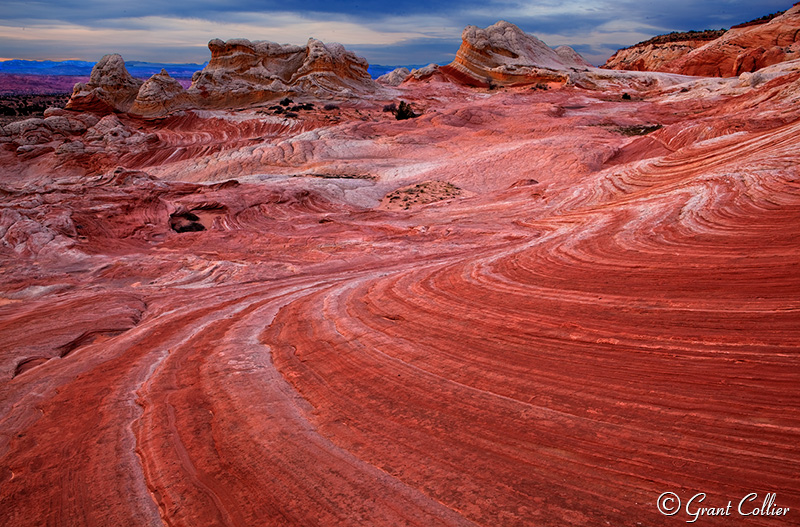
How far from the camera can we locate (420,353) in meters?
4.72

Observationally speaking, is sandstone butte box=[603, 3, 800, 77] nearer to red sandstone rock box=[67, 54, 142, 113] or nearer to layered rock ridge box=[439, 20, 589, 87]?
layered rock ridge box=[439, 20, 589, 87]

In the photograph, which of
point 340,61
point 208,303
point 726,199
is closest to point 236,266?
point 208,303

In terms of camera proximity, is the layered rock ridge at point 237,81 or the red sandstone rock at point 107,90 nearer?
the red sandstone rock at point 107,90

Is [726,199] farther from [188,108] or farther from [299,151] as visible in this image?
[188,108]

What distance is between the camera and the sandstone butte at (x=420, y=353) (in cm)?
286

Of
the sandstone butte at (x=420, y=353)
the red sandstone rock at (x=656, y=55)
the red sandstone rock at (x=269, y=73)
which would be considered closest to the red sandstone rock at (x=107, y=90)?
the red sandstone rock at (x=269, y=73)

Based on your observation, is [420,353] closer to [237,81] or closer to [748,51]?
[237,81]

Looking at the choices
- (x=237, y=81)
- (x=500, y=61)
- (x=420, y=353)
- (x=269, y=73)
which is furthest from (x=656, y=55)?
(x=420, y=353)

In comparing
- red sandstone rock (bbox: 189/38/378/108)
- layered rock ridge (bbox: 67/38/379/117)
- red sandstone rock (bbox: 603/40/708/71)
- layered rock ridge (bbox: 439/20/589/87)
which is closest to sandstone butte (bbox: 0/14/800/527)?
layered rock ridge (bbox: 67/38/379/117)

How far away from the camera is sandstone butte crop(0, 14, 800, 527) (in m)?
2.86

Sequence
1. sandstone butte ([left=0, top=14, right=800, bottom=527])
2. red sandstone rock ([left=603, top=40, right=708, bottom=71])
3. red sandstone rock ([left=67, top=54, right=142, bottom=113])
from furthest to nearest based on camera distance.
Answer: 1. red sandstone rock ([left=603, top=40, right=708, bottom=71])
2. red sandstone rock ([left=67, top=54, right=142, bottom=113])
3. sandstone butte ([left=0, top=14, right=800, bottom=527])

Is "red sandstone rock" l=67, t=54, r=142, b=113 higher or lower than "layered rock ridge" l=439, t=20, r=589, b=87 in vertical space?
lower

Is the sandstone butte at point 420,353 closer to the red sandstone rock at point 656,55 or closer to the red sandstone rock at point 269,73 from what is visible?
the red sandstone rock at point 269,73

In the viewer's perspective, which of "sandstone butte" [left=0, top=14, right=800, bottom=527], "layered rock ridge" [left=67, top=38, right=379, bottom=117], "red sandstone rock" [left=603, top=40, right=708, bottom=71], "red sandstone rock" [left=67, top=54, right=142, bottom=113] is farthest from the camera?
"red sandstone rock" [left=603, top=40, right=708, bottom=71]
